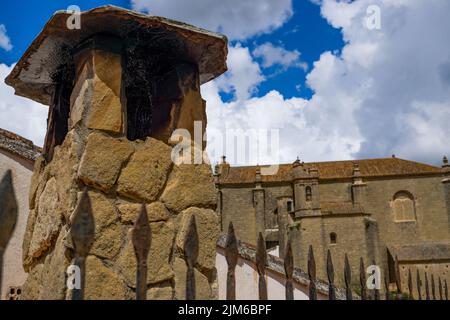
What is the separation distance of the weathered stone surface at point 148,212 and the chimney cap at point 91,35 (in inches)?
41.7

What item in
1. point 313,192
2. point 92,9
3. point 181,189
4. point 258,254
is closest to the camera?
point 258,254

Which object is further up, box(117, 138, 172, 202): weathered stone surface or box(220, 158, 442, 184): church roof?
box(220, 158, 442, 184): church roof

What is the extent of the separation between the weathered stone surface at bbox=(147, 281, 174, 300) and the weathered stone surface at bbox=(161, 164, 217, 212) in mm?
443

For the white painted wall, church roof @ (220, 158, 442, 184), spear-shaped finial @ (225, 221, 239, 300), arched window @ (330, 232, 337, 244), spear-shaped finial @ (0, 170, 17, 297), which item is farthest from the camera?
church roof @ (220, 158, 442, 184)

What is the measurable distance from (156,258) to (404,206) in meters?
41.3

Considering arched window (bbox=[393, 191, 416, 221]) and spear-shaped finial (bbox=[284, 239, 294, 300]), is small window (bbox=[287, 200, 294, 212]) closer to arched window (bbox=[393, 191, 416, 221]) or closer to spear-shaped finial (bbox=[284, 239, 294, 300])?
arched window (bbox=[393, 191, 416, 221])

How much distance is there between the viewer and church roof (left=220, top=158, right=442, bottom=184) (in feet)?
134

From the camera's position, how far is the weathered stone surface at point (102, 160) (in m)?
2.54

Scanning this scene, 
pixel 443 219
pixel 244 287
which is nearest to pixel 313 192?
pixel 443 219

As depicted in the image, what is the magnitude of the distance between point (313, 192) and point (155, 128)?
35.8 meters

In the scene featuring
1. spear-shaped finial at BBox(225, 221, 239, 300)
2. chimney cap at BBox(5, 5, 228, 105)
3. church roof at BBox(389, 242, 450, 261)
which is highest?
church roof at BBox(389, 242, 450, 261)

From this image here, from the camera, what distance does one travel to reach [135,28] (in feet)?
9.28

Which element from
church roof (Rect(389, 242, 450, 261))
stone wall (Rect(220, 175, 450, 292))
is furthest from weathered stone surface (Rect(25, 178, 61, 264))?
stone wall (Rect(220, 175, 450, 292))

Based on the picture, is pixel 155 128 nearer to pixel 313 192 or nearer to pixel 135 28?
pixel 135 28
